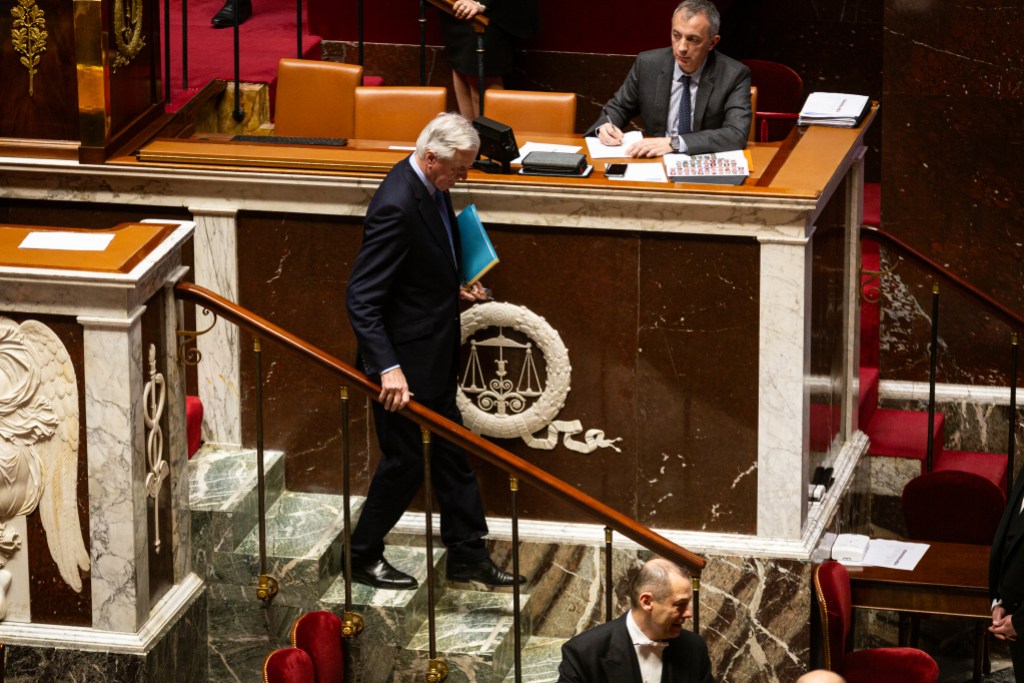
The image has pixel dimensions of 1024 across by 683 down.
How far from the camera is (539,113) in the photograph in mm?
Result: 6664

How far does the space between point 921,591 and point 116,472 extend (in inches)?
118

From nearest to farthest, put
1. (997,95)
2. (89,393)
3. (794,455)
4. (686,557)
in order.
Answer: (89,393), (686,557), (794,455), (997,95)

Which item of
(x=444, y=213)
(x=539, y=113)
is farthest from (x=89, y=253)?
(x=539, y=113)

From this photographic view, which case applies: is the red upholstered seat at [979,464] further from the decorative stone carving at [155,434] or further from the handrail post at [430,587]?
the decorative stone carving at [155,434]

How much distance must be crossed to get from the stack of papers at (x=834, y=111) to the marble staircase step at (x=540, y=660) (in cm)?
207

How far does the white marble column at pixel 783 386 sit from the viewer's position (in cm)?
557

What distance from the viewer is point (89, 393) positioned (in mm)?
4648

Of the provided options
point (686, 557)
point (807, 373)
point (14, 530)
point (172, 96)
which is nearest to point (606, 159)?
point (807, 373)

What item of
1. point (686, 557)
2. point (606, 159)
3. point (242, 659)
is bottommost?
point (242, 659)

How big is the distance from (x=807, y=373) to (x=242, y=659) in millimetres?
2009

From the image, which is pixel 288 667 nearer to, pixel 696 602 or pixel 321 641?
pixel 321 641

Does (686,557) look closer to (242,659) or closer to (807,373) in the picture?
(807,373)

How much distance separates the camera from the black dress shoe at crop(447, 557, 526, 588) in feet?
19.0

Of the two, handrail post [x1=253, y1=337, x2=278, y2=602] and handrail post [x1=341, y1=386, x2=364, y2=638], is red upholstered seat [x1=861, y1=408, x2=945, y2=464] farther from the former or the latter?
handrail post [x1=253, y1=337, x2=278, y2=602]
